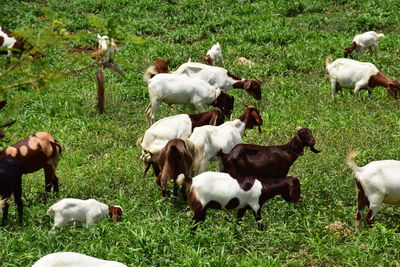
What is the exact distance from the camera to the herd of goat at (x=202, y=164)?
27.6ft

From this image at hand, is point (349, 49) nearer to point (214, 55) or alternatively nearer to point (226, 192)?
point (214, 55)

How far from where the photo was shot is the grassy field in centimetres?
772

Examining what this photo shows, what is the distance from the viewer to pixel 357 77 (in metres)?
14.1

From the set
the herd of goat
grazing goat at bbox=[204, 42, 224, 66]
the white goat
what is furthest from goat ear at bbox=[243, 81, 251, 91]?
grazing goat at bbox=[204, 42, 224, 66]

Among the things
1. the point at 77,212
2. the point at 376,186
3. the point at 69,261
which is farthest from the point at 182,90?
the point at 69,261

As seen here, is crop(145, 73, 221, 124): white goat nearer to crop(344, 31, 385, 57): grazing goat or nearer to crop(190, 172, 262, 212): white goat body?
crop(190, 172, 262, 212): white goat body

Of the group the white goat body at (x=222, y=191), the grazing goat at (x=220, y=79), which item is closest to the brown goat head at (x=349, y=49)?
the grazing goat at (x=220, y=79)

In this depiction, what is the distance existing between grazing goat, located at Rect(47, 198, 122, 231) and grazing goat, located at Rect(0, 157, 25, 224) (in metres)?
0.59

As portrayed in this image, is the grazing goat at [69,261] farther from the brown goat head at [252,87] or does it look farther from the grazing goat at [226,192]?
the brown goat head at [252,87]

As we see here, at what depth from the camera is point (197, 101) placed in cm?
1262

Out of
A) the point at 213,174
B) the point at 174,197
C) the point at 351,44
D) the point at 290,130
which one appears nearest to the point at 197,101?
the point at 290,130

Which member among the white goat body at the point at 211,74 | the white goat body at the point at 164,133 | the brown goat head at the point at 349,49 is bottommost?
the brown goat head at the point at 349,49

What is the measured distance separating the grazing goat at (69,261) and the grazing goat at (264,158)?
348 centimetres

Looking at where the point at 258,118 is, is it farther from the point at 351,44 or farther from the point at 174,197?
the point at 351,44
